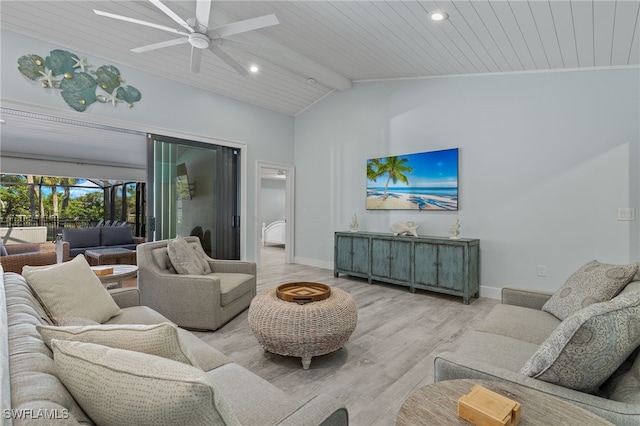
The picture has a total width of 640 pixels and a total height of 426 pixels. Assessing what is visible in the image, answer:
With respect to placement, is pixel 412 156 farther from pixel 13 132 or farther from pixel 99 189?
pixel 99 189

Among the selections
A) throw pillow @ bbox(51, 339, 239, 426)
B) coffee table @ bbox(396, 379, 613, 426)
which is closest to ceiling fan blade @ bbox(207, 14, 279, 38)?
throw pillow @ bbox(51, 339, 239, 426)

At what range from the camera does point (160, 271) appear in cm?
316

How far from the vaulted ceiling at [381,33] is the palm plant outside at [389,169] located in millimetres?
1275

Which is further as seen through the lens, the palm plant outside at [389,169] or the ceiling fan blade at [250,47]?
the palm plant outside at [389,169]

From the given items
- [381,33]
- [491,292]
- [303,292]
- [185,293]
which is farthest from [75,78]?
[491,292]

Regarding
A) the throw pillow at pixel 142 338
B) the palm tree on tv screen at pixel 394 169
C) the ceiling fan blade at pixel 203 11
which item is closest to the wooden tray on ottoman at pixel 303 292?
the throw pillow at pixel 142 338

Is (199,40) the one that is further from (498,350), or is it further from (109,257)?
(109,257)

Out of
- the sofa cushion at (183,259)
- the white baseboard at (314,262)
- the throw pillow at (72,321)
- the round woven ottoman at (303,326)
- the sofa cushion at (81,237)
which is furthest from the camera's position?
the sofa cushion at (81,237)

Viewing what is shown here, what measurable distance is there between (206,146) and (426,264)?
3890 mm

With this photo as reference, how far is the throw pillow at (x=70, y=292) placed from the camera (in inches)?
70.8

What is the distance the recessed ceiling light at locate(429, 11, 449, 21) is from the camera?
112 inches

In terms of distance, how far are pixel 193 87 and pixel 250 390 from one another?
4859 mm

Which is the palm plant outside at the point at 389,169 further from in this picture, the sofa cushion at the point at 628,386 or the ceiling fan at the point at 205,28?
the sofa cushion at the point at 628,386

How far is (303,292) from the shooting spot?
2.56 m
